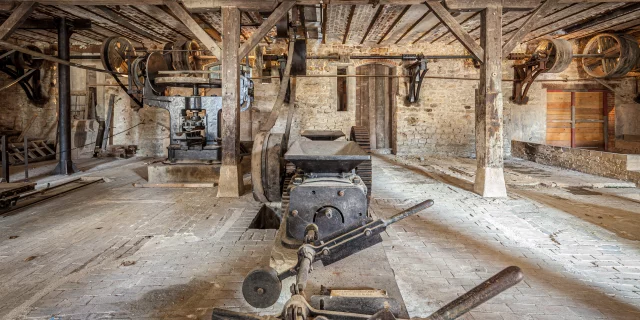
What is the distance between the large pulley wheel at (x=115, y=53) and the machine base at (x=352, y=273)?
6.82 m

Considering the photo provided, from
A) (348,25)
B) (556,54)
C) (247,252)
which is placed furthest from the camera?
(556,54)

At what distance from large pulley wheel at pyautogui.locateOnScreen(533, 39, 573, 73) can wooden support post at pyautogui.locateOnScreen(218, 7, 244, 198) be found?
7.60m

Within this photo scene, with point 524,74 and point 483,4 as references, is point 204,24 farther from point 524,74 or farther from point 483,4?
point 524,74

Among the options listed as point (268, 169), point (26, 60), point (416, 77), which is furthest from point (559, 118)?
point (26, 60)

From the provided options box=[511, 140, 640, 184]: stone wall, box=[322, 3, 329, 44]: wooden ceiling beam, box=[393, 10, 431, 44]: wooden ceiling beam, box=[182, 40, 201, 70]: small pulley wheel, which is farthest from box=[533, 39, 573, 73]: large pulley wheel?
box=[182, 40, 201, 70]: small pulley wheel

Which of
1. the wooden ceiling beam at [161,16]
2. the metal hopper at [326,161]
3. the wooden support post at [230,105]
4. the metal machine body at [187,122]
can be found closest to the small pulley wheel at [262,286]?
the metal hopper at [326,161]

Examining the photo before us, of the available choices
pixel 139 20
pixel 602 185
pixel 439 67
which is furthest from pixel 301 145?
pixel 439 67

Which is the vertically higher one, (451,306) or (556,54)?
(556,54)

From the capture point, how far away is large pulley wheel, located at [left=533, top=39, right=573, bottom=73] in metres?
8.55

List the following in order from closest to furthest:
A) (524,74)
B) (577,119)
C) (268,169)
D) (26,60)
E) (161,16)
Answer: (268,169)
(161,16)
(26,60)
(524,74)
(577,119)

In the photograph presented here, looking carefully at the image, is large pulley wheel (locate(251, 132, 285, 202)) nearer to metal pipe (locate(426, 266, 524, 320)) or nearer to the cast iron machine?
the cast iron machine

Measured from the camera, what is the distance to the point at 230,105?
555 cm

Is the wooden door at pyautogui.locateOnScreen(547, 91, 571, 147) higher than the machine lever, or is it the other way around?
the wooden door at pyautogui.locateOnScreen(547, 91, 571, 147)

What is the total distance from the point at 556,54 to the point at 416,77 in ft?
10.7
